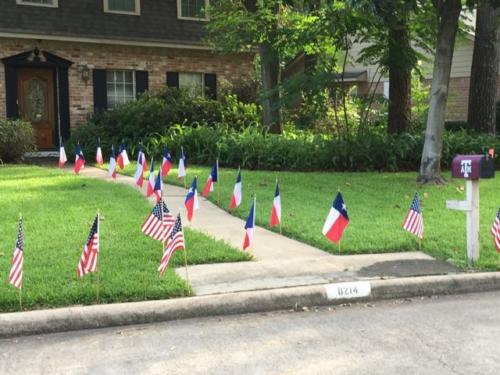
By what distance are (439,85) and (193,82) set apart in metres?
11.3

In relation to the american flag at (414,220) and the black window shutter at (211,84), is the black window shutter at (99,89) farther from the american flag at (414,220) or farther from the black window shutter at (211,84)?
the american flag at (414,220)

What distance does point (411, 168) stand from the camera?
14477mm

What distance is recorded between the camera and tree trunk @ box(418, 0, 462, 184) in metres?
11.5

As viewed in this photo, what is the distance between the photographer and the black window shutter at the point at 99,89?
19.5 meters

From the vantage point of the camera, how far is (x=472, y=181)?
21.3 feet

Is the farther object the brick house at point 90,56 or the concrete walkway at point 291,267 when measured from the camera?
the brick house at point 90,56

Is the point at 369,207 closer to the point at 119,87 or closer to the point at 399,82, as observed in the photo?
the point at 399,82

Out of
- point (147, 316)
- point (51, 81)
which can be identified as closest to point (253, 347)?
point (147, 316)

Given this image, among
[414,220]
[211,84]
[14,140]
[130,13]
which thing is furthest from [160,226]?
[211,84]

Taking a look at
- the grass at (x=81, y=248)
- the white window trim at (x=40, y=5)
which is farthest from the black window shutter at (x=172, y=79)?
the grass at (x=81, y=248)

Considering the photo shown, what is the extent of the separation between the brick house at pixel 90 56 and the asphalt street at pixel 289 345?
1489cm

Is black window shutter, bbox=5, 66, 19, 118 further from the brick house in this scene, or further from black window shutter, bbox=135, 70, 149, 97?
black window shutter, bbox=135, 70, 149, 97

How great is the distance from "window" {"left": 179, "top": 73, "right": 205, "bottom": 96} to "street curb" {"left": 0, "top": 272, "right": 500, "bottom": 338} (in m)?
15.2

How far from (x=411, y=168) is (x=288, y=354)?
35.0ft
